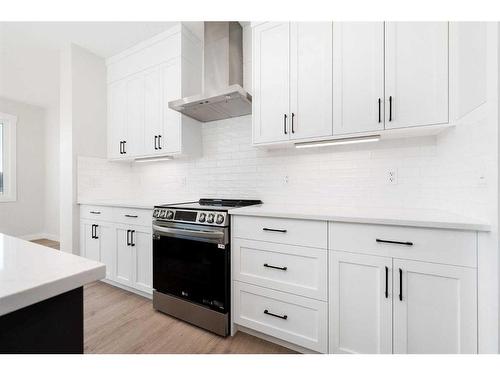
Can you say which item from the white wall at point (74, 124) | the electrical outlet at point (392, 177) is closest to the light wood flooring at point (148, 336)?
the white wall at point (74, 124)

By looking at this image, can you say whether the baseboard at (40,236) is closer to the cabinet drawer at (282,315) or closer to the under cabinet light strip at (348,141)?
the cabinet drawer at (282,315)

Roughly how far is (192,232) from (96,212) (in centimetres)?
148

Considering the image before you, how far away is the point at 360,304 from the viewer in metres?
1.37

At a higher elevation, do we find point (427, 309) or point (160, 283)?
point (427, 309)

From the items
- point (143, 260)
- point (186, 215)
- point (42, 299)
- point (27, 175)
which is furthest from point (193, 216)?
point (27, 175)

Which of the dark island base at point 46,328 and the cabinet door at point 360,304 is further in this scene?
the cabinet door at point 360,304

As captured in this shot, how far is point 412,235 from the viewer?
123 cm

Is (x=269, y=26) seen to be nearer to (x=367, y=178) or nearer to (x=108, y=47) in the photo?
(x=367, y=178)

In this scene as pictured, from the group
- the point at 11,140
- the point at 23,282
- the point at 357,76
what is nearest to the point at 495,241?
the point at 357,76

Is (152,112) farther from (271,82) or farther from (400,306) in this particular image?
(400,306)

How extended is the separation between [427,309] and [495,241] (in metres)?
0.46

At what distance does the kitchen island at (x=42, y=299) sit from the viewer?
488 mm

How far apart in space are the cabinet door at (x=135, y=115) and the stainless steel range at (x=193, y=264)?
1143 millimetres

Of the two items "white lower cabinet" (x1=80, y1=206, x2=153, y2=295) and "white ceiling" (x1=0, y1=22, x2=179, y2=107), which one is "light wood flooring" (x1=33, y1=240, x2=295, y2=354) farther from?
"white ceiling" (x1=0, y1=22, x2=179, y2=107)
